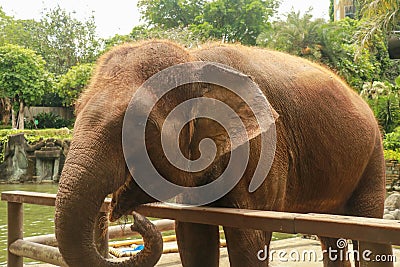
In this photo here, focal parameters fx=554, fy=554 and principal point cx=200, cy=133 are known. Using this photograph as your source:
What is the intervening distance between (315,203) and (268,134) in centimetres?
66

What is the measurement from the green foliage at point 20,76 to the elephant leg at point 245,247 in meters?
26.0

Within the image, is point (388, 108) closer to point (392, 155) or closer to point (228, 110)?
point (392, 155)

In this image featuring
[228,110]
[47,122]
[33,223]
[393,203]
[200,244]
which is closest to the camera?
[228,110]

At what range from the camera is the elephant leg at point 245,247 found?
2.32 meters

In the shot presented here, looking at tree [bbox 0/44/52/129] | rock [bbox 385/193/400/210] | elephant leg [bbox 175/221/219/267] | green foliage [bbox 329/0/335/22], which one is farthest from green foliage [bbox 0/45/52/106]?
green foliage [bbox 329/0/335/22]

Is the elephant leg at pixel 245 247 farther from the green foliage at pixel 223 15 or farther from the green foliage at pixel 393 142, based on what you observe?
the green foliage at pixel 223 15

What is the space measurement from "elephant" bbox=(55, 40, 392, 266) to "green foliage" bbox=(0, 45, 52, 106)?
2553cm

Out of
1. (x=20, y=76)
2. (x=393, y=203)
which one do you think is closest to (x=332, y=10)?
(x=20, y=76)

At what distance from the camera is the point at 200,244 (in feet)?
8.89

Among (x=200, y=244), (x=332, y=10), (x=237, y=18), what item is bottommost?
(x=200, y=244)

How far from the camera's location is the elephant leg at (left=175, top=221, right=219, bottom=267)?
8.89 ft

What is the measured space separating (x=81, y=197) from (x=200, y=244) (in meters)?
0.97

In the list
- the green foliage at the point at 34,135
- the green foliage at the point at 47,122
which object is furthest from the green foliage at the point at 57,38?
the green foliage at the point at 34,135

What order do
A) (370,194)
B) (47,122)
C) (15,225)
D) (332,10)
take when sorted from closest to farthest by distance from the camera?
1. (370,194)
2. (15,225)
3. (47,122)
4. (332,10)
